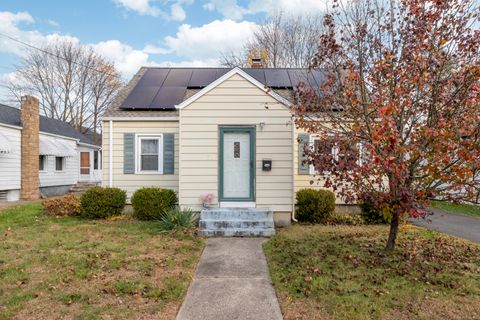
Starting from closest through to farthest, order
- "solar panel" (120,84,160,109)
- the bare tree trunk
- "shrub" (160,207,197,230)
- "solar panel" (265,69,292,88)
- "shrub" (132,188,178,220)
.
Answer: the bare tree trunk < "shrub" (160,207,197,230) < "shrub" (132,188,178,220) < "solar panel" (120,84,160,109) < "solar panel" (265,69,292,88)

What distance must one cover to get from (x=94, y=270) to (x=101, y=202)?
4252 mm

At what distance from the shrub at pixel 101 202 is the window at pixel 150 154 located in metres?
1.09

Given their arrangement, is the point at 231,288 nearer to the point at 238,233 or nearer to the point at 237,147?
the point at 238,233

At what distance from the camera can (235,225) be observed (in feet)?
22.7

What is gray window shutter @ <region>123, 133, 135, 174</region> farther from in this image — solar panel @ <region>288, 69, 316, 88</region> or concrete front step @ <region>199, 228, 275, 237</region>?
solar panel @ <region>288, 69, 316, 88</region>

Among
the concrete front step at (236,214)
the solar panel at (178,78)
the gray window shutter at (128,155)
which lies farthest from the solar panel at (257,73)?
the concrete front step at (236,214)

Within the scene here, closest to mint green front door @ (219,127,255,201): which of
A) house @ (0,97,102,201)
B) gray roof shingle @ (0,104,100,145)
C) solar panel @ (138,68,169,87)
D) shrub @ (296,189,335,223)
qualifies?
shrub @ (296,189,335,223)

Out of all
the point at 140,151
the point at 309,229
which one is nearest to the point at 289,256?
the point at 309,229

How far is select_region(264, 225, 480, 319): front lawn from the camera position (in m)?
3.33

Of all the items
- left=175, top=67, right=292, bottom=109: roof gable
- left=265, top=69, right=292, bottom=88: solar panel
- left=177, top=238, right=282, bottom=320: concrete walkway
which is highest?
left=265, top=69, right=292, bottom=88: solar panel

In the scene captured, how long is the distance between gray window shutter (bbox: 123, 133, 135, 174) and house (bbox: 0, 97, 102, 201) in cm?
624

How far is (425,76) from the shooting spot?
14.0 feet

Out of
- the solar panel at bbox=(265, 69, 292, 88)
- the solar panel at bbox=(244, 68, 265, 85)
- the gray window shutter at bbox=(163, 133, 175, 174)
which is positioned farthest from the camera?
the solar panel at bbox=(244, 68, 265, 85)

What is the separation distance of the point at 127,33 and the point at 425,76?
1664 centimetres
